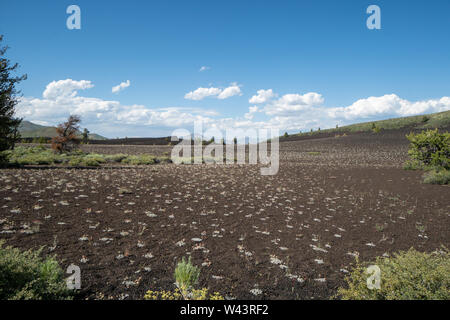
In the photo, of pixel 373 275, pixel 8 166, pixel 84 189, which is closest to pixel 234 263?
pixel 373 275

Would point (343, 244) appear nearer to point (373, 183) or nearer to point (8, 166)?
point (373, 183)

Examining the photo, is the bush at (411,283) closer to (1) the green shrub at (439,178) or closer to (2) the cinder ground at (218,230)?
(2) the cinder ground at (218,230)

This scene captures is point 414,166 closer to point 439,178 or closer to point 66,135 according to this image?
point 439,178

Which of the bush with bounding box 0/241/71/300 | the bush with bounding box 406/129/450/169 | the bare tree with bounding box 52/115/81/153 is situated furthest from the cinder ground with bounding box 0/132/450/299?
the bare tree with bounding box 52/115/81/153

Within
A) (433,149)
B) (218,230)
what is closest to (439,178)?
(433,149)

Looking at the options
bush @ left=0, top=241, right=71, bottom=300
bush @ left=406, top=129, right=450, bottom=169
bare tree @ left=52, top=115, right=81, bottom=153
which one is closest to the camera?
bush @ left=0, top=241, right=71, bottom=300

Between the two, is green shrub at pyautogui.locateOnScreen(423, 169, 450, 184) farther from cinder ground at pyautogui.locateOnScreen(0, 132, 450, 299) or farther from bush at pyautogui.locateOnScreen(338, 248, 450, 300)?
bush at pyautogui.locateOnScreen(338, 248, 450, 300)

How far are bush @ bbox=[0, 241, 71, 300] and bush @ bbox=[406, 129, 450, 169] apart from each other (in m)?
23.9

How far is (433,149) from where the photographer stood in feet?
64.4

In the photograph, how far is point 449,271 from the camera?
3.67m

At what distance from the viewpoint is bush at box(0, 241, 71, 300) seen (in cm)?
331

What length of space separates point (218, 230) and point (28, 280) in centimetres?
488

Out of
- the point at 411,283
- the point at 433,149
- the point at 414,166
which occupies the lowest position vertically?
the point at 411,283

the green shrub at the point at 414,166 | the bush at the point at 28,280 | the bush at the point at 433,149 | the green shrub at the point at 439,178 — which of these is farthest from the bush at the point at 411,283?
the green shrub at the point at 414,166
